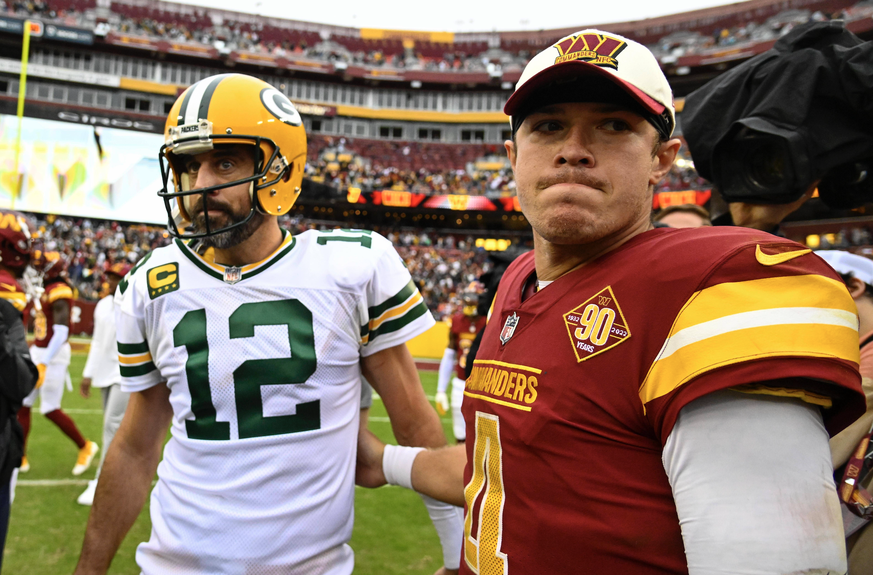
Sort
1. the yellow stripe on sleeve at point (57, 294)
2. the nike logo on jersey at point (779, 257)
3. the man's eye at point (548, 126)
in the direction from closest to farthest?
the nike logo on jersey at point (779, 257), the man's eye at point (548, 126), the yellow stripe on sleeve at point (57, 294)

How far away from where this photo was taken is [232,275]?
1.93 meters

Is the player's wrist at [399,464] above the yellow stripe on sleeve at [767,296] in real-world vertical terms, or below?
below

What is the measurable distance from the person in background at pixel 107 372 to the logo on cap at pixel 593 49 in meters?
4.79

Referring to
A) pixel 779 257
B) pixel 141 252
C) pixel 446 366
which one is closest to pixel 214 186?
pixel 779 257

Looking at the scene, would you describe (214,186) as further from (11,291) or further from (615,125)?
(11,291)

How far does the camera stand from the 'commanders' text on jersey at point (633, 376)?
0.78 metres

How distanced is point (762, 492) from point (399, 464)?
130 centimetres

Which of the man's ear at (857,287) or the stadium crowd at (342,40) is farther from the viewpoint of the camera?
the stadium crowd at (342,40)

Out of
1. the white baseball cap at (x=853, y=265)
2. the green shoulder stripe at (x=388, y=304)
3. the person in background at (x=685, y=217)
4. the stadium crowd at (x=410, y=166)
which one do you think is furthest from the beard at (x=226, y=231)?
the stadium crowd at (x=410, y=166)

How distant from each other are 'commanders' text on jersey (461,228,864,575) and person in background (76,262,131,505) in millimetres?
4660

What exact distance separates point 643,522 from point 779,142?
1078mm

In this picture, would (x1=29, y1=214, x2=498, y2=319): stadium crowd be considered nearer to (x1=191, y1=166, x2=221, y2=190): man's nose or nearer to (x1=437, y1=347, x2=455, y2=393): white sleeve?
(x1=437, y1=347, x2=455, y2=393): white sleeve

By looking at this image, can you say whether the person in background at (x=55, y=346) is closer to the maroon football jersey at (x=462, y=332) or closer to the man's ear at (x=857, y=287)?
the maroon football jersey at (x=462, y=332)

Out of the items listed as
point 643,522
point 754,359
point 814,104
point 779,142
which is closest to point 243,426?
point 643,522
